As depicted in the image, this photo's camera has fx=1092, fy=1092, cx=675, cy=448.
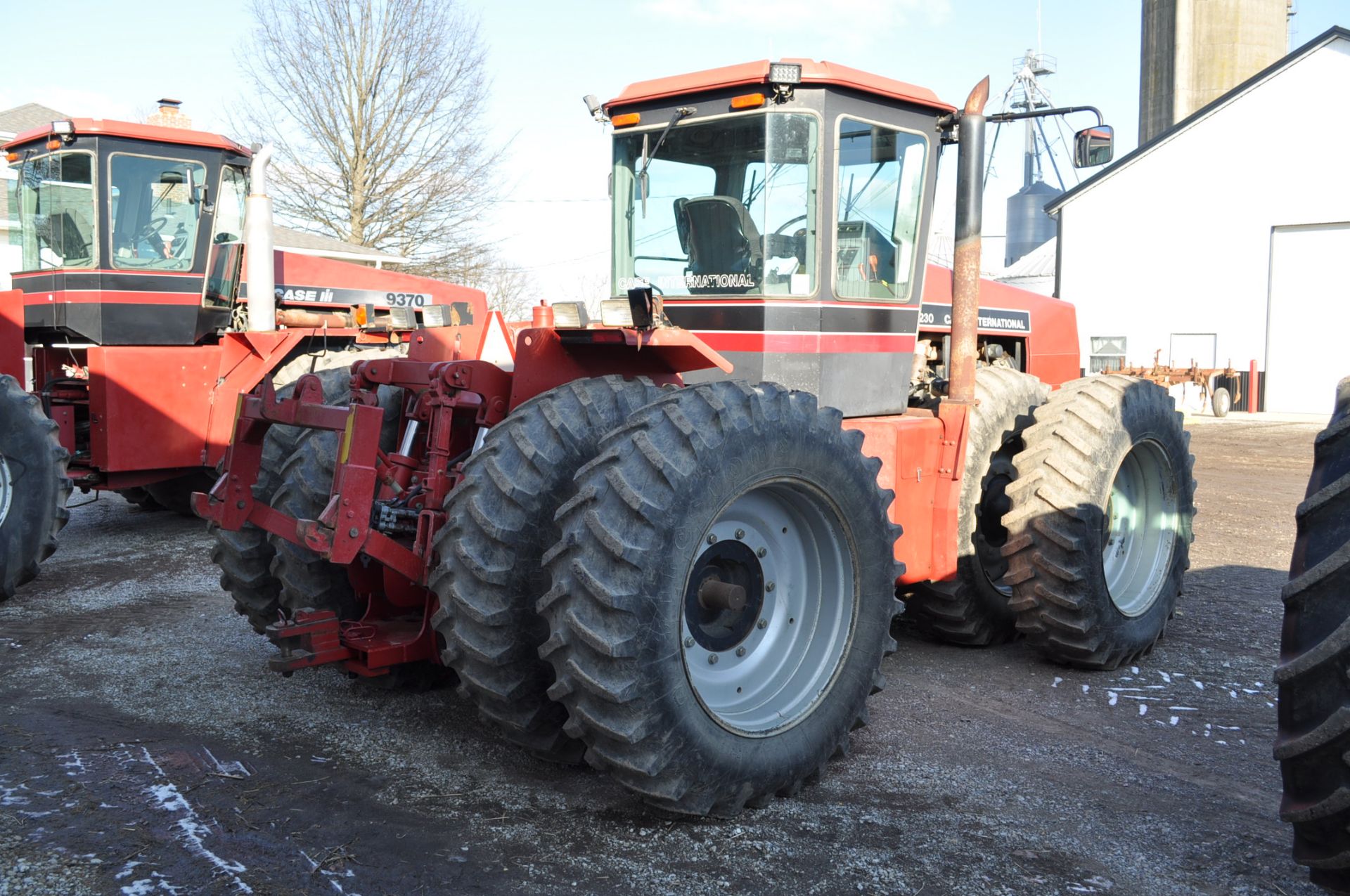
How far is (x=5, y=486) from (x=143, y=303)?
8.92ft

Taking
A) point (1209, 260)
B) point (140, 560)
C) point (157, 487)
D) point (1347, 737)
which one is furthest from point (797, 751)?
point (1209, 260)

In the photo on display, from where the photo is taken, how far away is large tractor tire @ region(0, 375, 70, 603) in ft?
21.7

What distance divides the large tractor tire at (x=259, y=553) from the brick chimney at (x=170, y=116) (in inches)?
260

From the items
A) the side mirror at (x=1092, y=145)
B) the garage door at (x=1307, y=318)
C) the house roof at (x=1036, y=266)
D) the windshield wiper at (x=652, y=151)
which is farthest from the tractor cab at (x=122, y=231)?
the house roof at (x=1036, y=266)

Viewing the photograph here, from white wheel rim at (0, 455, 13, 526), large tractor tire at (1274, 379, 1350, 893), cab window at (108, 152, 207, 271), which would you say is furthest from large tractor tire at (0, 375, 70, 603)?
large tractor tire at (1274, 379, 1350, 893)

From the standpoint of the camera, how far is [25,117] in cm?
2184

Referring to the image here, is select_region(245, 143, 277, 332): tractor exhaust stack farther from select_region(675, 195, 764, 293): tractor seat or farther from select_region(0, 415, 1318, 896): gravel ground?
select_region(675, 195, 764, 293): tractor seat

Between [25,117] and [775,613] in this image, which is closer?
[775,613]

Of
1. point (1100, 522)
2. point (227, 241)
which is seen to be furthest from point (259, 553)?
point (227, 241)

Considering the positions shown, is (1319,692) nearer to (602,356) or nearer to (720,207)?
(602,356)

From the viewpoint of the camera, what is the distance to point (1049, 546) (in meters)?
5.00

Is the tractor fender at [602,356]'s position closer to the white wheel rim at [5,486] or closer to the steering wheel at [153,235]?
the white wheel rim at [5,486]

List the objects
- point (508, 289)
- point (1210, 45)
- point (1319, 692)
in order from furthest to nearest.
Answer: point (1210, 45)
point (508, 289)
point (1319, 692)

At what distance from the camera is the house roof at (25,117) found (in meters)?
20.7
